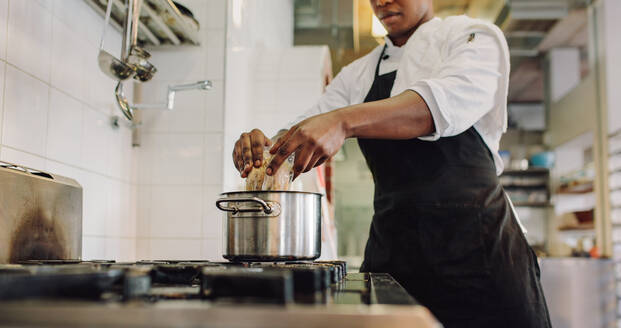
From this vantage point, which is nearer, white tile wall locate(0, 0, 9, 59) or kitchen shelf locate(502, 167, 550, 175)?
white tile wall locate(0, 0, 9, 59)

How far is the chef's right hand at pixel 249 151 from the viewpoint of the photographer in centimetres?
111

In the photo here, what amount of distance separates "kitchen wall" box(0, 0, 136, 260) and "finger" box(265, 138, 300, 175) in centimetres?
63

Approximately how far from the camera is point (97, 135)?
5.46 ft

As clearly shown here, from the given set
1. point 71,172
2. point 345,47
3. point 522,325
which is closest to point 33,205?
point 71,172

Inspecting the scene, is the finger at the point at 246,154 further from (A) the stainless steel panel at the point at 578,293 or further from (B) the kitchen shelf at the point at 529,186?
(B) the kitchen shelf at the point at 529,186

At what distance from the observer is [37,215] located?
1.19 metres

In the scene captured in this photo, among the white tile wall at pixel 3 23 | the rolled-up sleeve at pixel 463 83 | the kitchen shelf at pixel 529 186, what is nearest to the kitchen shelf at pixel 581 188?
the kitchen shelf at pixel 529 186

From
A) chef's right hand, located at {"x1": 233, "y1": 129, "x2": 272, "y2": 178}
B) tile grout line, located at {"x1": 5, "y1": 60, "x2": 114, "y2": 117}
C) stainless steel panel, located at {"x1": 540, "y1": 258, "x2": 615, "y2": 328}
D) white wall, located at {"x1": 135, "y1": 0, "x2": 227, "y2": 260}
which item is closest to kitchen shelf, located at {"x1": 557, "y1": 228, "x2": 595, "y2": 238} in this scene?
stainless steel panel, located at {"x1": 540, "y1": 258, "x2": 615, "y2": 328}

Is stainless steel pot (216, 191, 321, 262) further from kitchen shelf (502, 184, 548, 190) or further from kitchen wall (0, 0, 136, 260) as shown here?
kitchen shelf (502, 184, 548, 190)

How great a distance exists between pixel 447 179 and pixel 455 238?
13cm

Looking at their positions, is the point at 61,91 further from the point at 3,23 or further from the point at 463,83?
the point at 463,83

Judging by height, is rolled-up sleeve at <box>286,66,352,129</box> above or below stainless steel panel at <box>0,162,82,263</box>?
above

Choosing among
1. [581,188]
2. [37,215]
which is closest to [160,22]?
[37,215]

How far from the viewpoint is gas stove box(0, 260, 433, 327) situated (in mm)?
340
